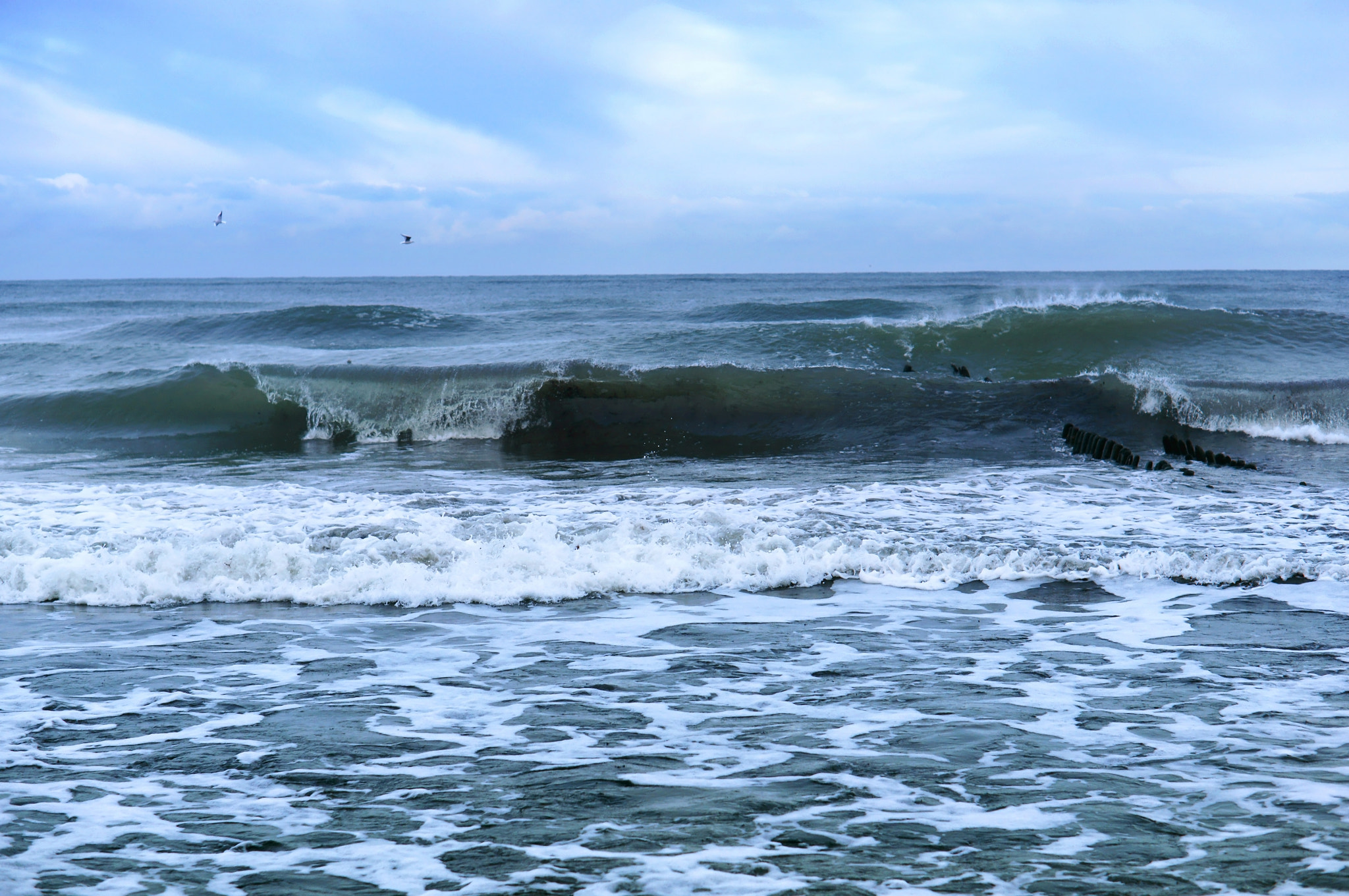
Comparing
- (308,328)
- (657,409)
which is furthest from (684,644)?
(308,328)

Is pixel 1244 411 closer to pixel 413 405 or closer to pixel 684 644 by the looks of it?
pixel 684 644

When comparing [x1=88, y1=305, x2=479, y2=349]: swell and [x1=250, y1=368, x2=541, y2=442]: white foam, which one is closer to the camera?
[x1=250, y1=368, x2=541, y2=442]: white foam

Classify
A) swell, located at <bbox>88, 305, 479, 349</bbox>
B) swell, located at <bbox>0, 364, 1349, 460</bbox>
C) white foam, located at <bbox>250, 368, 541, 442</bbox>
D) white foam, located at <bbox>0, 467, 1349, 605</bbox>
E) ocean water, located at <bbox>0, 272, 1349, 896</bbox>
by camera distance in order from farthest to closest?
swell, located at <bbox>88, 305, 479, 349</bbox> → white foam, located at <bbox>250, 368, 541, 442</bbox> → swell, located at <bbox>0, 364, 1349, 460</bbox> → white foam, located at <bbox>0, 467, 1349, 605</bbox> → ocean water, located at <bbox>0, 272, 1349, 896</bbox>

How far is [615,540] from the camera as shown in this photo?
7688 mm

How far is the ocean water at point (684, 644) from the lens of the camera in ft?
10.5

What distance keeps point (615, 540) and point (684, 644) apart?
7.15 ft

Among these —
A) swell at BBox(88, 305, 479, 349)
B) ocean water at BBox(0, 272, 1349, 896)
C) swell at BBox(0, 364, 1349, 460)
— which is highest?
swell at BBox(88, 305, 479, 349)

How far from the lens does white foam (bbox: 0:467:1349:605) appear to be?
6.86 metres

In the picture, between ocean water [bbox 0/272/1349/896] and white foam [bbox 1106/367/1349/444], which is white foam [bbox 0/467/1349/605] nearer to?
ocean water [bbox 0/272/1349/896]

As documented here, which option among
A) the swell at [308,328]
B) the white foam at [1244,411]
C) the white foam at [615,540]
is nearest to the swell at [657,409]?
the white foam at [1244,411]

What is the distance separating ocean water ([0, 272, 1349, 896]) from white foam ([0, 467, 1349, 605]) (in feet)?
0.15

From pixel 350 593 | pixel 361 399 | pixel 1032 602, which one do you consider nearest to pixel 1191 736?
pixel 1032 602

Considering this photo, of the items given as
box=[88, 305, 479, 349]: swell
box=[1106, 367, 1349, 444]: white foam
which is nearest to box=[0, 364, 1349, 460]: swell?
box=[1106, 367, 1349, 444]: white foam

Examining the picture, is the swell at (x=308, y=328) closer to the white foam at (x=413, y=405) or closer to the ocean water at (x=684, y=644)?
the white foam at (x=413, y=405)
